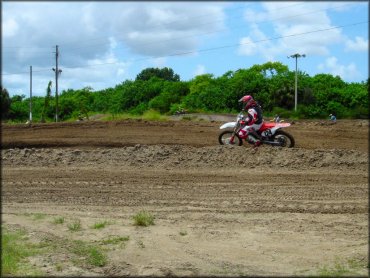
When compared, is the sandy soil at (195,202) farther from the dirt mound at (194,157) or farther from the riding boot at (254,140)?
the riding boot at (254,140)

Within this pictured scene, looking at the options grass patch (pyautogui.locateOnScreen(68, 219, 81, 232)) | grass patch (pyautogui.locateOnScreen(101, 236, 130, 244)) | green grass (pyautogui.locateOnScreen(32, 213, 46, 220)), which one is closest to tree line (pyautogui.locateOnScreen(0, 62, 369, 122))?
green grass (pyautogui.locateOnScreen(32, 213, 46, 220))

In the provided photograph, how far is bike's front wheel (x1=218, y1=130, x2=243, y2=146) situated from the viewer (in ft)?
48.1

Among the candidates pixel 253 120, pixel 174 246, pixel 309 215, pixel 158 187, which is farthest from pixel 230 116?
pixel 174 246

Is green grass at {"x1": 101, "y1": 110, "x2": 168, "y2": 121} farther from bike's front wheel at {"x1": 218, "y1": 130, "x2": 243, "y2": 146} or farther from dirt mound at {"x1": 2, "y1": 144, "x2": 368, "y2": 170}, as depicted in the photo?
dirt mound at {"x1": 2, "y1": 144, "x2": 368, "y2": 170}

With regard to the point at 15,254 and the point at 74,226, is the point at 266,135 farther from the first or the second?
the point at 15,254

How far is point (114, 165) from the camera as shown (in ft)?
44.8

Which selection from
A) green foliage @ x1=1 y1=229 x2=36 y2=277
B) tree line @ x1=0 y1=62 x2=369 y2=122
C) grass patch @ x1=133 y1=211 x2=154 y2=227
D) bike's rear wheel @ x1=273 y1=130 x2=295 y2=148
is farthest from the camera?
bike's rear wheel @ x1=273 y1=130 x2=295 y2=148

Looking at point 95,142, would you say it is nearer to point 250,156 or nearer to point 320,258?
point 250,156

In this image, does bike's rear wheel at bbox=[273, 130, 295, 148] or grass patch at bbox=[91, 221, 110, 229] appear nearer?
grass patch at bbox=[91, 221, 110, 229]

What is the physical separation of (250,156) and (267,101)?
3.24 meters

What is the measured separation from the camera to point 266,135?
1427 centimetres

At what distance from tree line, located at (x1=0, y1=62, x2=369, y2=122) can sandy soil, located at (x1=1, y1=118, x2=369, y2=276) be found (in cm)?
130

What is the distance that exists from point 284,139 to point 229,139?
57.2 inches

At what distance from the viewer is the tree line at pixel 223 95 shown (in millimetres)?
12328
